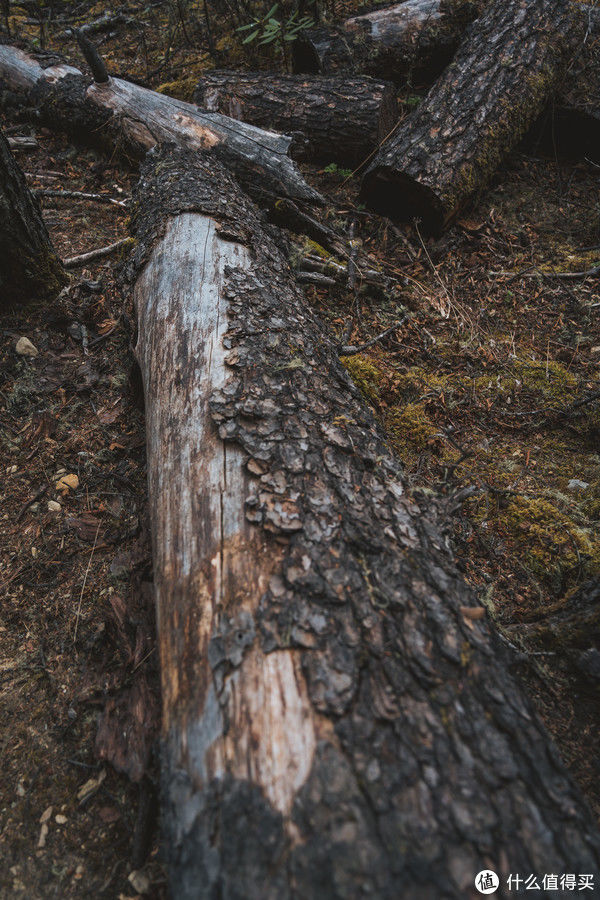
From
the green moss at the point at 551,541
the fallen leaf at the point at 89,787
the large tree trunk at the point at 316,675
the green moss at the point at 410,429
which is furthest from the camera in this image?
the green moss at the point at 410,429

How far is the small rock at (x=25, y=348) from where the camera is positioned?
9.58ft

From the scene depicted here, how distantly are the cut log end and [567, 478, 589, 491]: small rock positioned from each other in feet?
7.95

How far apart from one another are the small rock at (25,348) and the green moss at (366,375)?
1.89 metres

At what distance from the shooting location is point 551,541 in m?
2.27

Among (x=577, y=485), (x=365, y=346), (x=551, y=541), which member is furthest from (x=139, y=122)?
(x=551, y=541)

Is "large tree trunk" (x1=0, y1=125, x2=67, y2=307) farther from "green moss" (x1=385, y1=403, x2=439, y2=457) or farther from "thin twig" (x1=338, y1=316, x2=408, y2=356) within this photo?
"green moss" (x1=385, y1=403, x2=439, y2=457)

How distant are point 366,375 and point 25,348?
2075 mm

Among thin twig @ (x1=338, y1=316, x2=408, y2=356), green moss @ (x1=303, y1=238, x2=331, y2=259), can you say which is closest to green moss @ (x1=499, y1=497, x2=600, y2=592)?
thin twig @ (x1=338, y1=316, x2=408, y2=356)

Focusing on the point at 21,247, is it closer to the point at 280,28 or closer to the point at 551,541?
the point at 551,541

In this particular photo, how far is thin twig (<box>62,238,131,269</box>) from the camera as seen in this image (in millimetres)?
3467

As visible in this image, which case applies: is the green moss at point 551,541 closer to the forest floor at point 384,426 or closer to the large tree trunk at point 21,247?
the forest floor at point 384,426

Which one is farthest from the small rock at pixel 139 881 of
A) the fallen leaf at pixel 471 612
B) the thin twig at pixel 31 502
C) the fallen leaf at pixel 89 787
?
the thin twig at pixel 31 502

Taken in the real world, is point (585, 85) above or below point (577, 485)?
above

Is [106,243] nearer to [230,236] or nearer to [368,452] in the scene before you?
[230,236]
